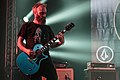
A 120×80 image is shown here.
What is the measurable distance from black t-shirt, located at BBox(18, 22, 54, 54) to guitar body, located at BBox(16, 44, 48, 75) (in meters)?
0.08

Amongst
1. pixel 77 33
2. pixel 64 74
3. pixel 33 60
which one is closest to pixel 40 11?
pixel 33 60

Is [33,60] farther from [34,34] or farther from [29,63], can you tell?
[34,34]

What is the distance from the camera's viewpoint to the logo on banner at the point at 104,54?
5.84 metres

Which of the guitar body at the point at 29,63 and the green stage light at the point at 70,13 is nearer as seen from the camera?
the guitar body at the point at 29,63

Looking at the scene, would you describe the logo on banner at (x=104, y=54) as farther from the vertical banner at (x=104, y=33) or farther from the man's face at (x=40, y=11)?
the man's face at (x=40, y=11)

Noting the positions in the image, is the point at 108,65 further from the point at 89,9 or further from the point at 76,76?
the point at 89,9

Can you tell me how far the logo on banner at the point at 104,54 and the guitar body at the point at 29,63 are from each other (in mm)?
3100

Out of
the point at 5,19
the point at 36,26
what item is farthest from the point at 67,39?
the point at 36,26

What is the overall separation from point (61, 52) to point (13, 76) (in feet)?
4.20

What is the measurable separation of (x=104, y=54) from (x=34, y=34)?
3.13m

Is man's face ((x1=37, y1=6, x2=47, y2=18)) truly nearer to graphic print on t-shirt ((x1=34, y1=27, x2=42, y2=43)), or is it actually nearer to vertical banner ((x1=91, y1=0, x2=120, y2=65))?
graphic print on t-shirt ((x1=34, y1=27, x2=42, y2=43))

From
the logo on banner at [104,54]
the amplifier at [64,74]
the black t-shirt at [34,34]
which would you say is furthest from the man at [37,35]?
the logo on banner at [104,54]

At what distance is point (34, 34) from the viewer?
300 centimetres

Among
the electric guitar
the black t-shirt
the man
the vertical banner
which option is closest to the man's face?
the man
